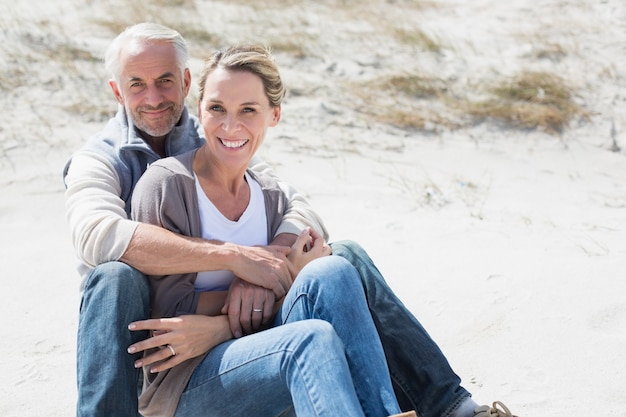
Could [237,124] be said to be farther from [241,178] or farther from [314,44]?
[314,44]

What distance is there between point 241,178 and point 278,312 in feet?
1.71

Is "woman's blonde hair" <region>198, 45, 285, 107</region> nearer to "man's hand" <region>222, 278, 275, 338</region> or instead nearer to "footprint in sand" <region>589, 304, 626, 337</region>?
"man's hand" <region>222, 278, 275, 338</region>

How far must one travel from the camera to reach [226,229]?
9.25 ft

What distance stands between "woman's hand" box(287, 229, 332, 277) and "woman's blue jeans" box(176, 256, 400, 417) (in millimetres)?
216

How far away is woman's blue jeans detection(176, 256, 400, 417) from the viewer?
2.32m

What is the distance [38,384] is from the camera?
11.4 ft

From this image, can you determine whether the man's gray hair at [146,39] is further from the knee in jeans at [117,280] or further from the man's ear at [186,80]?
the knee in jeans at [117,280]

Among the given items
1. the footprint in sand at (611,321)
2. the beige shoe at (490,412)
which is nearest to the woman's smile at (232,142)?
the beige shoe at (490,412)

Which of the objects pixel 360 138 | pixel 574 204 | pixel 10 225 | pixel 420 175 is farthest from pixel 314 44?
pixel 10 225

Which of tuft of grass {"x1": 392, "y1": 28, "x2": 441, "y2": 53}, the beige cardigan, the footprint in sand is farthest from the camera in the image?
tuft of grass {"x1": 392, "y1": 28, "x2": 441, "y2": 53}

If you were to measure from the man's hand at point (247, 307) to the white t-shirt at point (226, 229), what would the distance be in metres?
0.10

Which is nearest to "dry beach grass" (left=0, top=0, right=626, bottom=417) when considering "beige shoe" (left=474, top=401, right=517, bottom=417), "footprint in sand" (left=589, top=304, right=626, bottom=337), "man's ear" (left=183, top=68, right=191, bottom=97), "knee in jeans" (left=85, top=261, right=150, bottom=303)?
"footprint in sand" (left=589, top=304, right=626, bottom=337)

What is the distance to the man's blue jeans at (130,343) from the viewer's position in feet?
7.77

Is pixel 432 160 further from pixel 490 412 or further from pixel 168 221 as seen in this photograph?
pixel 168 221
